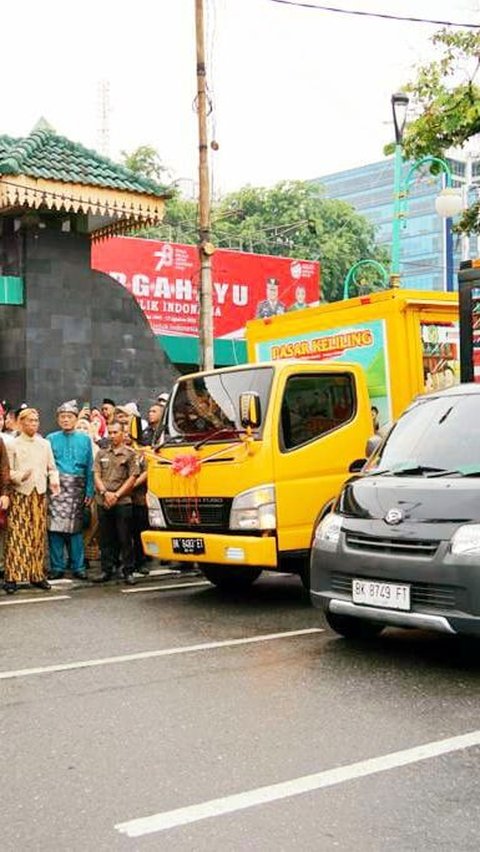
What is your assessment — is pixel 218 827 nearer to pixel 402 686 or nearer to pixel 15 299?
pixel 402 686

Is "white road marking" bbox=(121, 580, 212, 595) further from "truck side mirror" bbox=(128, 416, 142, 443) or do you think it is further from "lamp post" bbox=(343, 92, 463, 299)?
"lamp post" bbox=(343, 92, 463, 299)

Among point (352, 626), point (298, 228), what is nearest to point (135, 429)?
point (352, 626)

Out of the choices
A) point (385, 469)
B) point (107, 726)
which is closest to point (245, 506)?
point (385, 469)

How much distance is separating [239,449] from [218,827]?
4.56m

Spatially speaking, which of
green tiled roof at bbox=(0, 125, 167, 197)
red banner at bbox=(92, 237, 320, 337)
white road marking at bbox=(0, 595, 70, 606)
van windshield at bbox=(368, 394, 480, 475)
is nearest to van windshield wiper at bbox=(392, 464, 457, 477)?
van windshield at bbox=(368, 394, 480, 475)

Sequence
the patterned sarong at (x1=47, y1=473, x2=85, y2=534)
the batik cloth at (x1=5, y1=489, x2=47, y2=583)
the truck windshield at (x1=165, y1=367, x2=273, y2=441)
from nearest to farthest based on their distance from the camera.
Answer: the truck windshield at (x1=165, y1=367, x2=273, y2=441) < the batik cloth at (x1=5, y1=489, x2=47, y2=583) < the patterned sarong at (x1=47, y1=473, x2=85, y2=534)

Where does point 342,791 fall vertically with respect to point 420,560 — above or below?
below

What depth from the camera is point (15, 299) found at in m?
15.0

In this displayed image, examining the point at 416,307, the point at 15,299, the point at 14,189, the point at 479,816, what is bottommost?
the point at 479,816

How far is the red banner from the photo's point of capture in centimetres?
2317

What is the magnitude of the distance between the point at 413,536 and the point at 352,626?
1.19 m

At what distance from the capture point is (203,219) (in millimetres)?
14914

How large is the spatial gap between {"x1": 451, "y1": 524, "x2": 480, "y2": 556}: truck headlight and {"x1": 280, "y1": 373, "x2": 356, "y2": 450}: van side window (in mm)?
2677

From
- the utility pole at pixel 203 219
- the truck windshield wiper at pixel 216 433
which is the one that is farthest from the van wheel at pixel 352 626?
the utility pole at pixel 203 219
